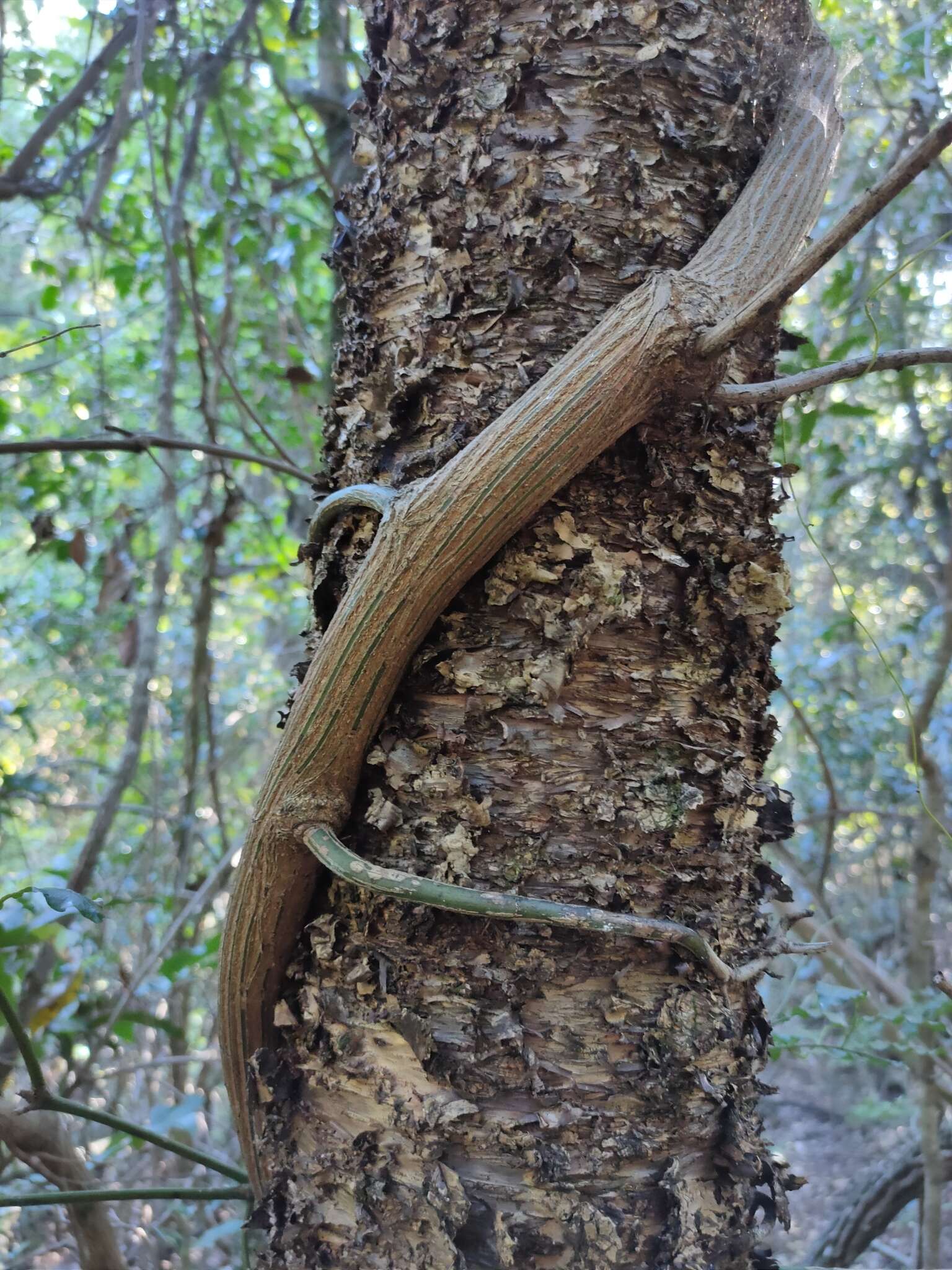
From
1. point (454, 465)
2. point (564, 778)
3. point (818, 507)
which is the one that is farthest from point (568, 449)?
point (818, 507)

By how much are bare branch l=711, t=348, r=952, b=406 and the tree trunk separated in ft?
0.23

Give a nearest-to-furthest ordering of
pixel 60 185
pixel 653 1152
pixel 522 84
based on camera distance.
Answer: pixel 653 1152 → pixel 522 84 → pixel 60 185

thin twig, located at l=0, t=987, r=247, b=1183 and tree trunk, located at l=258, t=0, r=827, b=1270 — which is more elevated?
tree trunk, located at l=258, t=0, r=827, b=1270

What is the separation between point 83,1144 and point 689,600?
2.18 metres

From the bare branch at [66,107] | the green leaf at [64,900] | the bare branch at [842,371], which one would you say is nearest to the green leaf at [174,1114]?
the green leaf at [64,900]

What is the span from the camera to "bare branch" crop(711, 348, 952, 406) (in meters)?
0.56

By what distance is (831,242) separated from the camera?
54 cm

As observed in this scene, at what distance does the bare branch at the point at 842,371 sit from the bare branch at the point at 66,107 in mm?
1516

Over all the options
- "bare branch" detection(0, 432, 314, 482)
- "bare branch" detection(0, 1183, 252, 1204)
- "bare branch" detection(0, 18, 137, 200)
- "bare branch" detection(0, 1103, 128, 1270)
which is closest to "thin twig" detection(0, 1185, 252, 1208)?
"bare branch" detection(0, 1183, 252, 1204)

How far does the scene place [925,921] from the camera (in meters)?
1.88

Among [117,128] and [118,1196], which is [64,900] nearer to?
[118,1196]

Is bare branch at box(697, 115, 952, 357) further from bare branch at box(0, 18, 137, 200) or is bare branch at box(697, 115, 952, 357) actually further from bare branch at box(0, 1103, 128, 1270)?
bare branch at box(0, 18, 137, 200)

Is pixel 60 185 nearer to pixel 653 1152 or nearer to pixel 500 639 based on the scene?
pixel 500 639

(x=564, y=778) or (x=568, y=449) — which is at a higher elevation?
(x=568, y=449)
